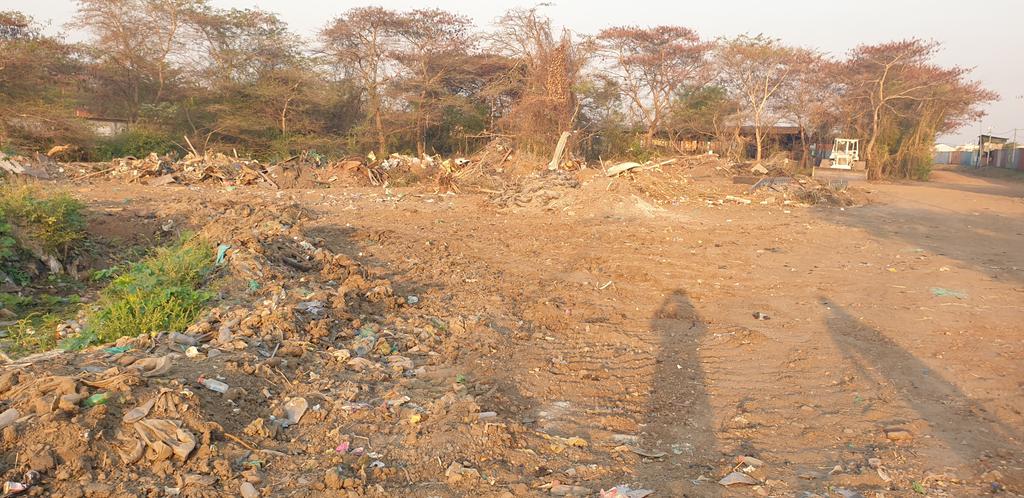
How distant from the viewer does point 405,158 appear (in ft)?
61.9

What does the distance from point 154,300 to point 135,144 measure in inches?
661

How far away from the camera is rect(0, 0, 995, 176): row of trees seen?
19.3m

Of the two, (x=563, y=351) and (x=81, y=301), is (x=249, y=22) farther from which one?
(x=563, y=351)

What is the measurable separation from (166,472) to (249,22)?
74.5ft

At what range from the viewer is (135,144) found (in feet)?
61.9

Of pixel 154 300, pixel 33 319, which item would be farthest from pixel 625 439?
pixel 33 319

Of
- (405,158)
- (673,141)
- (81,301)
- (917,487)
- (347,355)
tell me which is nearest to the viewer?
(917,487)

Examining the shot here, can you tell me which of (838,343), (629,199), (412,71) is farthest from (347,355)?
(412,71)

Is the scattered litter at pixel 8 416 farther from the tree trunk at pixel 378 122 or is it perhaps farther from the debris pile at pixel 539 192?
the tree trunk at pixel 378 122

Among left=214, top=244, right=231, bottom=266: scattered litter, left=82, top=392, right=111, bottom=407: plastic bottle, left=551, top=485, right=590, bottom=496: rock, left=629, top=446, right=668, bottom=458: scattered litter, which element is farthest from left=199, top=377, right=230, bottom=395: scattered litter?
left=214, top=244, right=231, bottom=266: scattered litter

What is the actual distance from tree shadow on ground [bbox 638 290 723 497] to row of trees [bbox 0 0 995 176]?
1398 cm

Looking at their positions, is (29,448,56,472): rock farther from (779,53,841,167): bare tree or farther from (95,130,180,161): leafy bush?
(779,53,841,167): bare tree

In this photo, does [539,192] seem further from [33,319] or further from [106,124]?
[106,124]

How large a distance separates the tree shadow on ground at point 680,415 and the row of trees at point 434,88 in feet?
45.9
